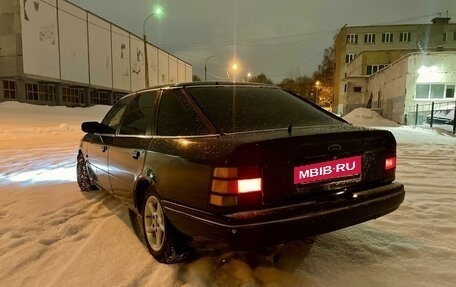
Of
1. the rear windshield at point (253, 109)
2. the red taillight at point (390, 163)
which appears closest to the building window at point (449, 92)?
the rear windshield at point (253, 109)

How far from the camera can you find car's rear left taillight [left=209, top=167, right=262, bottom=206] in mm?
2570

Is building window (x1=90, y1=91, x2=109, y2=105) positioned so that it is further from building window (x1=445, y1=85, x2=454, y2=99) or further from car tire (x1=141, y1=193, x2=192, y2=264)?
car tire (x1=141, y1=193, x2=192, y2=264)

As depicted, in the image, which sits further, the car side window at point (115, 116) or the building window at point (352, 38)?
the building window at point (352, 38)

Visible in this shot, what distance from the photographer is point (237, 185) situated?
257cm

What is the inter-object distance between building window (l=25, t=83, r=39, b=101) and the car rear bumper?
1255 inches

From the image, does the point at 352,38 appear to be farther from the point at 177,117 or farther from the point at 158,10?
the point at 177,117

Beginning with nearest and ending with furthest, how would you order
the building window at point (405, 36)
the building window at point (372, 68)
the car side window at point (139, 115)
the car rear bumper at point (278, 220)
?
the car rear bumper at point (278, 220) < the car side window at point (139, 115) < the building window at point (372, 68) < the building window at point (405, 36)

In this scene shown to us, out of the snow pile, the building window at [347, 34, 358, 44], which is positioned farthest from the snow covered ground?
the building window at [347, 34, 358, 44]

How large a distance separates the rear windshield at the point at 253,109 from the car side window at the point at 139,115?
531 mm

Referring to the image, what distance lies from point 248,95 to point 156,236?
1.61 m

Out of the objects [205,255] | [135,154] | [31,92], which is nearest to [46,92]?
[31,92]

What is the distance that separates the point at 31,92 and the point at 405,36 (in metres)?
46.8

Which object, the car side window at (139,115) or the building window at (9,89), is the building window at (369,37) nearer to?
the building window at (9,89)

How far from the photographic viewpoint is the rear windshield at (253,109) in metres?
3.25
